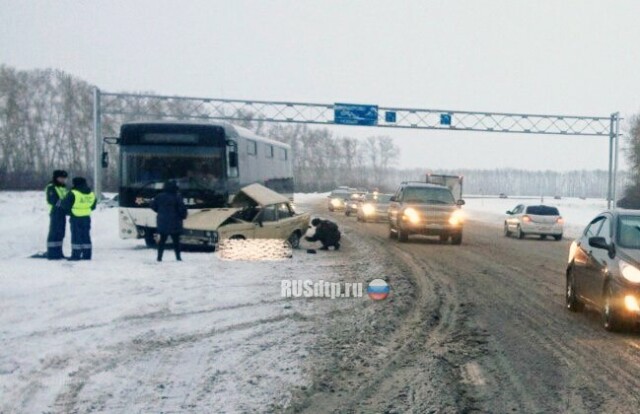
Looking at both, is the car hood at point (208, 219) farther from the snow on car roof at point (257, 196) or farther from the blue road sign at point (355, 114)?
the blue road sign at point (355, 114)

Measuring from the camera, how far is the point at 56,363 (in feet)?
21.5

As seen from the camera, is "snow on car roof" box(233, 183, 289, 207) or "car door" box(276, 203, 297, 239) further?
"car door" box(276, 203, 297, 239)

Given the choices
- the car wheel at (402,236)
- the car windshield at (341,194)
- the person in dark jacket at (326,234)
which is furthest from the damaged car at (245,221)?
the car windshield at (341,194)

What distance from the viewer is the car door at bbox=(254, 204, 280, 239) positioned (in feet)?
57.2

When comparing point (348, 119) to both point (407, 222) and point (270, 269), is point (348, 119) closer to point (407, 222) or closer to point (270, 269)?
point (407, 222)

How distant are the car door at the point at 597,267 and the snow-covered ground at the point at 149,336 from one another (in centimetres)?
371

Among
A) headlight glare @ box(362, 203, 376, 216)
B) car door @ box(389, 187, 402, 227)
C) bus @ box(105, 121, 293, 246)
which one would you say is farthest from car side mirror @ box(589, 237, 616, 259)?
headlight glare @ box(362, 203, 376, 216)

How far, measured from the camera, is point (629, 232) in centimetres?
922

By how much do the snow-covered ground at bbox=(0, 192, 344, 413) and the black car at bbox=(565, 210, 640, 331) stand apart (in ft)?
12.1

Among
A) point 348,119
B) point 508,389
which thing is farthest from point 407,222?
point 348,119

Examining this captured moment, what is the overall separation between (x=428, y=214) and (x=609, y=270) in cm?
1400

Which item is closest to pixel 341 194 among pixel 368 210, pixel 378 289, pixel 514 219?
pixel 368 210

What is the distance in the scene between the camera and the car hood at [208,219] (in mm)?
17156

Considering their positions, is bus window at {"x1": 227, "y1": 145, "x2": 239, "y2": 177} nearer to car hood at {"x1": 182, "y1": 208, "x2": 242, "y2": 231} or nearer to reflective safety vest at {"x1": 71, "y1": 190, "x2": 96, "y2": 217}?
car hood at {"x1": 182, "y1": 208, "x2": 242, "y2": 231}
